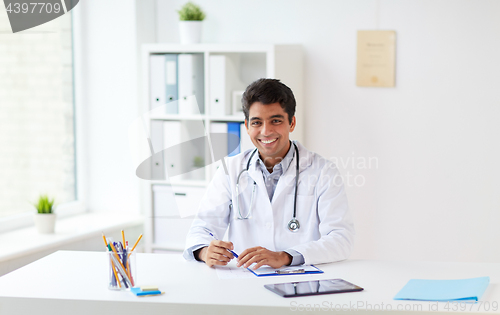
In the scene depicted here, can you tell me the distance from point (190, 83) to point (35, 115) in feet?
2.99

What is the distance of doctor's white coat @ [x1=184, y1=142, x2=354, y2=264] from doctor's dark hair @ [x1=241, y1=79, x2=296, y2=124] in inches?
8.1

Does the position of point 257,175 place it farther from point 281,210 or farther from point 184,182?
point 184,182

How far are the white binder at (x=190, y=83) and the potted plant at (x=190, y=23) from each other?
0.37 ft

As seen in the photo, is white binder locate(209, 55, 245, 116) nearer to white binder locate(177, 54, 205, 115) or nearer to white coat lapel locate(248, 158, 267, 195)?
white binder locate(177, 54, 205, 115)

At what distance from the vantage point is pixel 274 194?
2000 millimetres

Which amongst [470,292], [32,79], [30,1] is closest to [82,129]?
[32,79]

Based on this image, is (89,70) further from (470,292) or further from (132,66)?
(470,292)

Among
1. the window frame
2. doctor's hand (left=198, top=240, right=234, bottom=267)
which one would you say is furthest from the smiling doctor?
the window frame

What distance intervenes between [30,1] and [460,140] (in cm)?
249

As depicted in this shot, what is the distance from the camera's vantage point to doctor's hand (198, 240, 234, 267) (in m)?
1.73

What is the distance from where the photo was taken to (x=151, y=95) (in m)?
3.08

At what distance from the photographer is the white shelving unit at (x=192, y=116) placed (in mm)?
2926

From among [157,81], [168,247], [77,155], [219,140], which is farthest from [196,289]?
[77,155]

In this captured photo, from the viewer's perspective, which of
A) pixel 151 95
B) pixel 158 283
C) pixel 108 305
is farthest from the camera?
pixel 151 95
